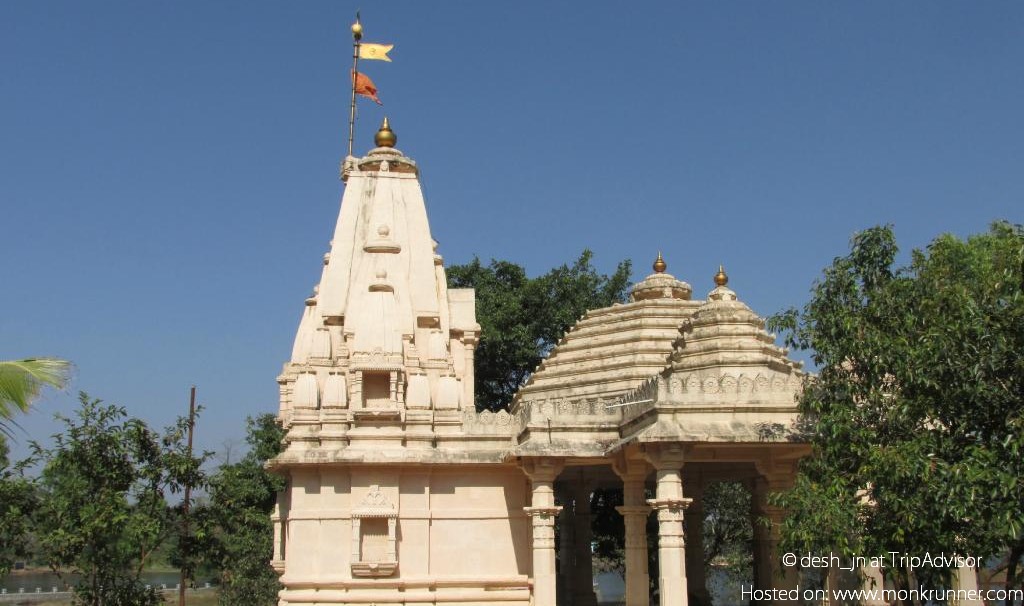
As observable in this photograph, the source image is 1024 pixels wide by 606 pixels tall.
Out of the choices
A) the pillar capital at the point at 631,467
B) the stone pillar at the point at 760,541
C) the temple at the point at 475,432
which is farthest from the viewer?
the stone pillar at the point at 760,541

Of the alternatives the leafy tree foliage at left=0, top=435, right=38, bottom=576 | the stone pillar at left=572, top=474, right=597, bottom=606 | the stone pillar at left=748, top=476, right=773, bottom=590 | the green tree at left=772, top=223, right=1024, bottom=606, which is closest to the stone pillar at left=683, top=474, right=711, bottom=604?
the stone pillar at left=748, top=476, right=773, bottom=590

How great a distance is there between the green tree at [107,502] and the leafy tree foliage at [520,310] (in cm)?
1841

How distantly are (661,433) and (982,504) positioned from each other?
5.39 m

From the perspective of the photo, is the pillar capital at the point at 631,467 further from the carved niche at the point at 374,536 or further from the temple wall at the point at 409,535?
the carved niche at the point at 374,536

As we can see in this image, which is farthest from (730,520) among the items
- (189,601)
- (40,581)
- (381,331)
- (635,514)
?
(40,581)

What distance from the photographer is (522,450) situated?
784 inches

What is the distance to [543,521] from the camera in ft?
65.7

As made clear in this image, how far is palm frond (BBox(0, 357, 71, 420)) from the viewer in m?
10.4

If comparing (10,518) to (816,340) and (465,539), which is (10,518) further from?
(816,340)

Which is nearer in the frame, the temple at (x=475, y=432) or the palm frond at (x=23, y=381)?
the palm frond at (x=23, y=381)

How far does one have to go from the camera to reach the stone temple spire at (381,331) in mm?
22031

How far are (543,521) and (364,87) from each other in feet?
53.4

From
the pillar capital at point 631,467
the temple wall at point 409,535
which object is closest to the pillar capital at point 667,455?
the pillar capital at point 631,467

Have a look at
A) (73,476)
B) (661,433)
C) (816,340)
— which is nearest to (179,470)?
(73,476)
